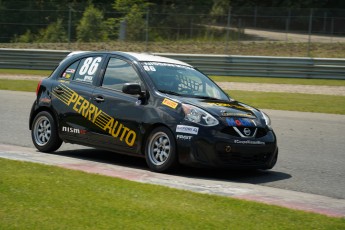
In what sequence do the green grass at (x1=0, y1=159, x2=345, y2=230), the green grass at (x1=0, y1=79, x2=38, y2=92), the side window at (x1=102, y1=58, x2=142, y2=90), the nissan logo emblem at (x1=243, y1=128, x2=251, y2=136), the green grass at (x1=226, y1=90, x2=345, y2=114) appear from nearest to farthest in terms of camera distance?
1. the green grass at (x1=0, y1=159, x2=345, y2=230)
2. the nissan logo emblem at (x1=243, y1=128, x2=251, y2=136)
3. the side window at (x1=102, y1=58, x2=142, y2=90)
4. the green grass at (x1=226, y1=90, x2=345, y2=114)
5. the green grass at (x1=0, y1=79, x2=38, y2=92)

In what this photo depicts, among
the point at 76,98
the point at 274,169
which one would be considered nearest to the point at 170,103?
Result: the point at 76,98

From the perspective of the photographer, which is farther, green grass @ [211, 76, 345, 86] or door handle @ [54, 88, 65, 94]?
green grass @ [211, 76, 345, 86]

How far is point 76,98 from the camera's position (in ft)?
33.2

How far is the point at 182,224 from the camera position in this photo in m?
5.80

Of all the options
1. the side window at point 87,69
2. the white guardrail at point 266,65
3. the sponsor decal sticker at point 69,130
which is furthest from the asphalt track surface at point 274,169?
the white guardrail at point 266,65

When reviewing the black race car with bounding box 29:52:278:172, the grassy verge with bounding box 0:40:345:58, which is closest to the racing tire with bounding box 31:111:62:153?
the black race car with bounding box 29:52:278:172

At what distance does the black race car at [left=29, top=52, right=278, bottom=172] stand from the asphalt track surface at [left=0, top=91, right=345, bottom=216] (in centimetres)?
28

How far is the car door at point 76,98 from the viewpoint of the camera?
32.7ft

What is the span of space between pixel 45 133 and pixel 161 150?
2368 millimetres

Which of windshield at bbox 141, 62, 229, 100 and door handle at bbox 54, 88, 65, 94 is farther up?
windshield at bbox 141, 62, 229, 100

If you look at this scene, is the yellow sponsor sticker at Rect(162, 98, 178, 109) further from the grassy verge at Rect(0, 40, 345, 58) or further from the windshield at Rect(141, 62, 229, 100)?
the grassy verge at Rect(0, 40, 345, 58)

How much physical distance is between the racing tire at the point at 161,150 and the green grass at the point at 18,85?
13724 millimetres

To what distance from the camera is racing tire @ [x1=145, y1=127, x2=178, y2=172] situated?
883 cm

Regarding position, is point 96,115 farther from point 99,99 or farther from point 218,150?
point 218,150
